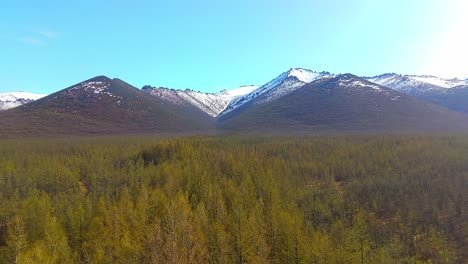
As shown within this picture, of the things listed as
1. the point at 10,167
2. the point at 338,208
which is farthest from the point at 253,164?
the point at 10,167

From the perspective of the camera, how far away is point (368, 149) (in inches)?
5699

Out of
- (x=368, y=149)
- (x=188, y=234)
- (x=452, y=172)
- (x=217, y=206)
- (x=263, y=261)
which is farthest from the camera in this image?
(x=368, y=149)

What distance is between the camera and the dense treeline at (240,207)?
155 ft

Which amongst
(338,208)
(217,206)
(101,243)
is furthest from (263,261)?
(338,208)

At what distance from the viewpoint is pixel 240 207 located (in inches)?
2357

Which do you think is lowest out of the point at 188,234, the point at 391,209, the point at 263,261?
the point at 391,209

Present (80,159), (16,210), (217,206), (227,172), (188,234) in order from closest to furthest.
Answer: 1. (188,234)
2. (217,206)
3. (16,210)
4. (227,172)
5. (80,159)

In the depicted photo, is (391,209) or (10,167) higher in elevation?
(10,167)

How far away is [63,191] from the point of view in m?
98.2

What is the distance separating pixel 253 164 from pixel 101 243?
65.2 metres

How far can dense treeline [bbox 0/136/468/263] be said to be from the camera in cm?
4709

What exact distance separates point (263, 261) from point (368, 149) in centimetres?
11631

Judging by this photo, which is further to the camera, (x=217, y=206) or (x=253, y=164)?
(x=253, y=164)

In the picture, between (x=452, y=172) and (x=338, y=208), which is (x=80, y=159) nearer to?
(x=338, y=208)
